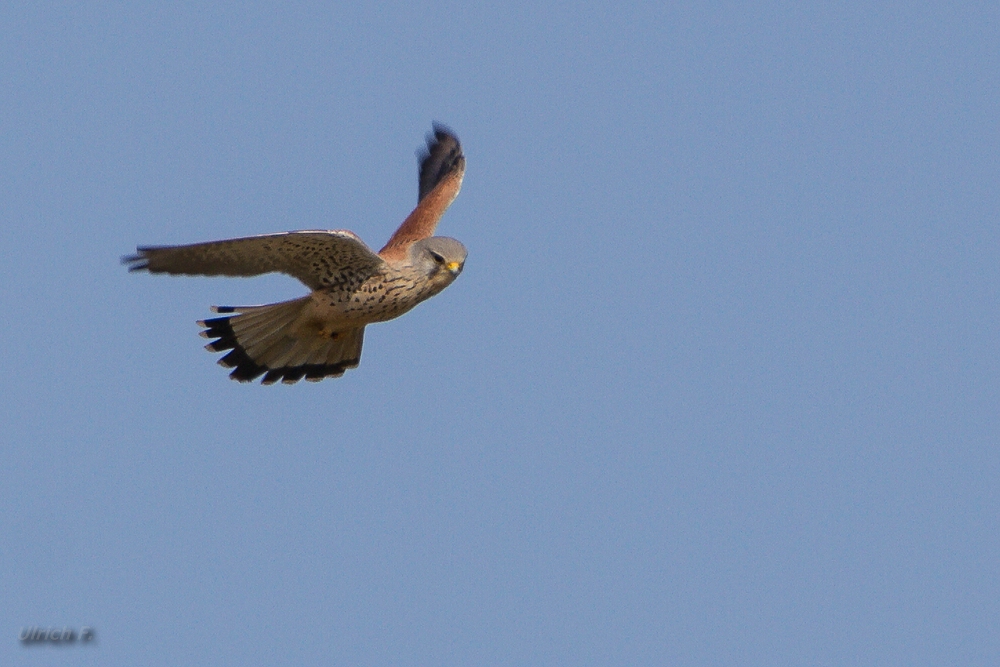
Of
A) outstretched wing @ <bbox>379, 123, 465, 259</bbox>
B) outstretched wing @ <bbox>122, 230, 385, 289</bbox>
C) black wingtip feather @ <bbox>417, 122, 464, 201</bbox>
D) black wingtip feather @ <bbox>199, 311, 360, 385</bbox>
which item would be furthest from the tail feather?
black wingtip feather @ <bbox>417, 122, 464, 201</bbox>

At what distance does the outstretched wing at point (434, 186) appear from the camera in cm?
893


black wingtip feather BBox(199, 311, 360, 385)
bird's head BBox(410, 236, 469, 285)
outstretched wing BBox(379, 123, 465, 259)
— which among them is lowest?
black wingtip feather BBox(199, 311, 360, 385)

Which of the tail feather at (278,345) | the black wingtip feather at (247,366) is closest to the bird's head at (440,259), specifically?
the tail feather at (278,345)

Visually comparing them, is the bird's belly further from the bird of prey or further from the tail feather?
the tail feather

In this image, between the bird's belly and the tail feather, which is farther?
the tail feather

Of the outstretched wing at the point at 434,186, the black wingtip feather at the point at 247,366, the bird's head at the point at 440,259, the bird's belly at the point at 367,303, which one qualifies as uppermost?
the outstretched wing at the point at 434,186

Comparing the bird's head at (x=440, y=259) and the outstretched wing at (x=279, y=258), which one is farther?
the bird's head at (x=440, y=259)

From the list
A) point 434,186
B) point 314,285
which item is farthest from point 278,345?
point 434,186

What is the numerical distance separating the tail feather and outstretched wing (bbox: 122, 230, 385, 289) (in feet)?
1.35

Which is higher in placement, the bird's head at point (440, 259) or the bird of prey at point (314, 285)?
the bird's head at point (440, 259)

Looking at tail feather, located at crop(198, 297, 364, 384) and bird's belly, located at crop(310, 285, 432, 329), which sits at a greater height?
bird's belly, located at crop(310, 285, 432, 329)

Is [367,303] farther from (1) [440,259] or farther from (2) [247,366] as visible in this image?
(2) [247,366]

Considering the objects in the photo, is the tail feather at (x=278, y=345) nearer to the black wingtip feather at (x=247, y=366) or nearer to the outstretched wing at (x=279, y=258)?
the black wingtip feather at (x=247, y=366)

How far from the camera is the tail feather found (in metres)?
8.23
